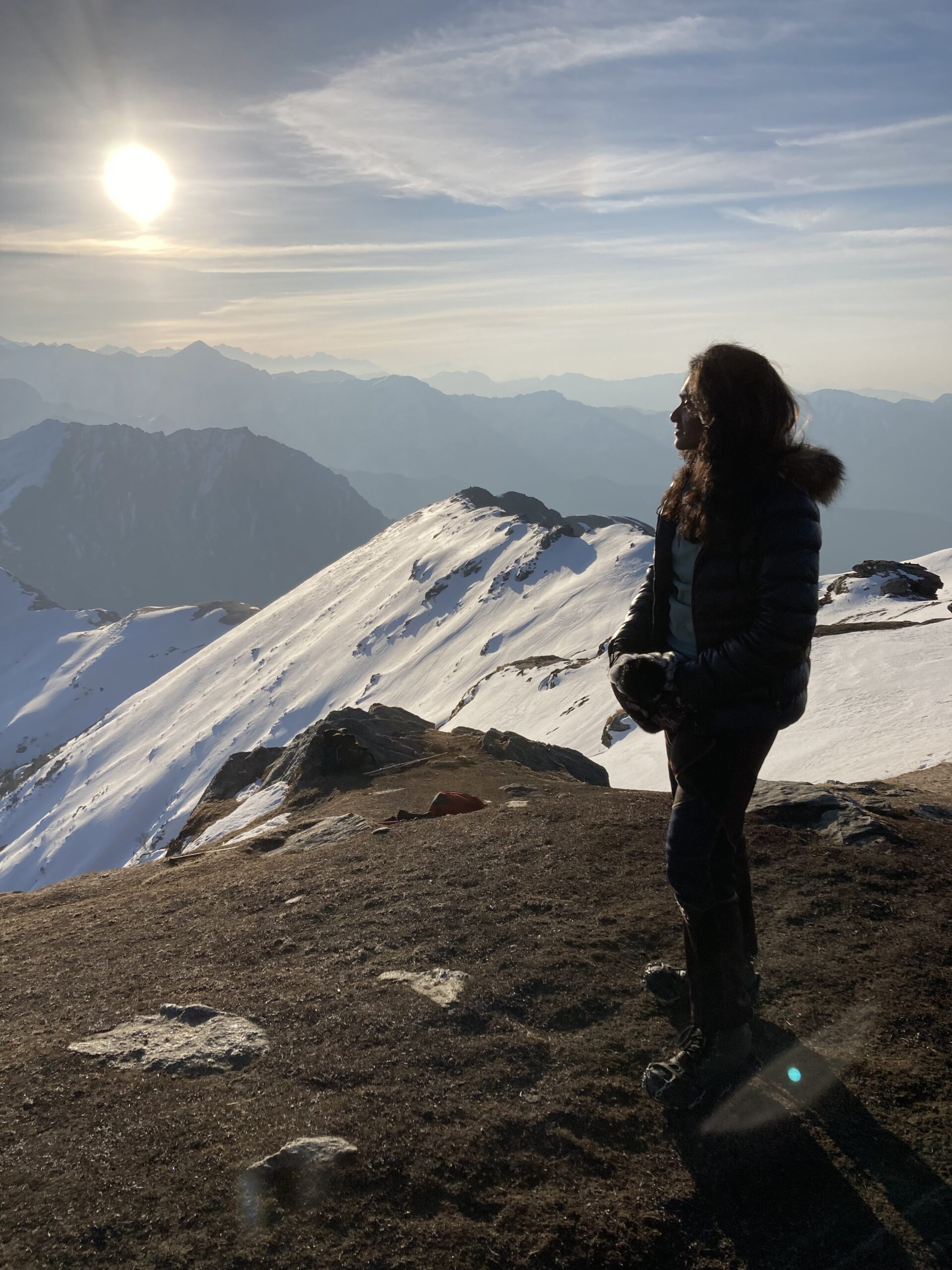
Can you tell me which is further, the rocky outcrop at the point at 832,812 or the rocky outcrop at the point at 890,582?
the rocky outcrop at the point at 890,582

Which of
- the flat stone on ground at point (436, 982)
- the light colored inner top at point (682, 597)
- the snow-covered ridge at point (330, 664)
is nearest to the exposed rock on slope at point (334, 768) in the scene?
the flat stone on ground at point (436, 982)

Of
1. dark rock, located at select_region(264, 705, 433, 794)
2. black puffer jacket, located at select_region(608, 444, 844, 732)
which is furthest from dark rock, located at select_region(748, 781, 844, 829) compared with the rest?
dark rock, located at select_region(264, 705, 433, 794)

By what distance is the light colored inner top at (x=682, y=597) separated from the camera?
444cm

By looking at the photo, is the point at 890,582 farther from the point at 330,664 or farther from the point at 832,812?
the point at 330,664

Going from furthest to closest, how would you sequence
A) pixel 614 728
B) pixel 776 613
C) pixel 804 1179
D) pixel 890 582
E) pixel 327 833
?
1. pixel 890 582
2. pixel 614 728
3. pixel 327 833
4. pixel 776 613
5. pixel 804 1179

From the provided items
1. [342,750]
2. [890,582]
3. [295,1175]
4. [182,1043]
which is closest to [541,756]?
[342,750]

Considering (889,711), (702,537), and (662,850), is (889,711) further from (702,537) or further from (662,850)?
(702,537)

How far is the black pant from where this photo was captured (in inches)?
168

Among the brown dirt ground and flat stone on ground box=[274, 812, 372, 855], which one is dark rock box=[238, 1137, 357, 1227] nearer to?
the brown dirt ground

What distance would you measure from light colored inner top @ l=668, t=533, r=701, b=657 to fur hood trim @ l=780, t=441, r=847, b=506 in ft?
1.92

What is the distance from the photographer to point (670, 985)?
16.8 ft

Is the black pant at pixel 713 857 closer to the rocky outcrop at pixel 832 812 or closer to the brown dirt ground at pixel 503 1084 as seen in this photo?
the brown dirt ground at pixel 503 1084

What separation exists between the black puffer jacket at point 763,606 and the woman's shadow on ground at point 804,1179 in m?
1.87

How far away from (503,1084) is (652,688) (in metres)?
2.27
